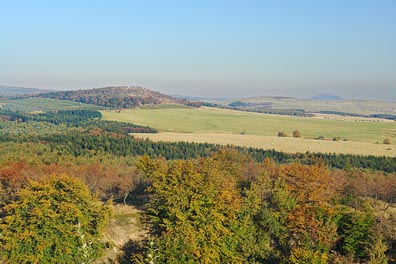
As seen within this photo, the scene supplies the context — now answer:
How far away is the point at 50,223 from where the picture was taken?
43.2 metres

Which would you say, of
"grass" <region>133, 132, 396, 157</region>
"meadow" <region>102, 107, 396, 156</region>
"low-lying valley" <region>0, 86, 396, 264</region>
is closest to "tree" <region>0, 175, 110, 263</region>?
"low-lying valley" <region>0, 86, 396, 264</region>

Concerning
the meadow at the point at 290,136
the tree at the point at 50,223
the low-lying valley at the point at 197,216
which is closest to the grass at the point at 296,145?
the meadow at the point at 290,136

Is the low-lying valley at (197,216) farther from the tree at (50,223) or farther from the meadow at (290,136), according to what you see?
the meadow at (290,136)

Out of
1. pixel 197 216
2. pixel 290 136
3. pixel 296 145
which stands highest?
pixel 197 216

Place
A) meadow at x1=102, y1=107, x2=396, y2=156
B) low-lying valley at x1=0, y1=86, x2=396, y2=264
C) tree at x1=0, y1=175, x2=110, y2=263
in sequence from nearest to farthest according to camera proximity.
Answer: tree at x1=0, y1=175, x2=110, y2=263 → low-lying valley at x1=0, y1=86, x2=396, y2=264 → meadow at x1=102, y1=107, x2=396, y2=156

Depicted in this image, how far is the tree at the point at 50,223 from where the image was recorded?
41.7m

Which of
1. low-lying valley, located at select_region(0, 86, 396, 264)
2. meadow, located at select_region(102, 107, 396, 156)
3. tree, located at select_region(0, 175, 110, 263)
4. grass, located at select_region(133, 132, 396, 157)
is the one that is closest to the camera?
tree, located at select_region(0, 175, 110, 263)

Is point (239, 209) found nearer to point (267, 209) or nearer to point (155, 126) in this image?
point (267, 209)

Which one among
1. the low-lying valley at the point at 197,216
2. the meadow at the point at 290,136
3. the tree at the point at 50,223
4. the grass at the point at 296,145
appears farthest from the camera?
the meadow at the point at 290,136

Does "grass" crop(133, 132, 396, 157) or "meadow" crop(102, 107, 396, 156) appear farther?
"meadow" crop(102, 107, 396, 156)

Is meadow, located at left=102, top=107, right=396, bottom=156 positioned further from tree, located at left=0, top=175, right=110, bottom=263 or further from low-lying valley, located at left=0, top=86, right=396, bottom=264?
tree, located at left=0, top=175, right=110, bottom=263

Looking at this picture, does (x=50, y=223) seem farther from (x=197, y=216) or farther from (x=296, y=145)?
(x=296, y=145)

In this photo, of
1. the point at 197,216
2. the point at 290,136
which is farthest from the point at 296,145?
the point at 197,216

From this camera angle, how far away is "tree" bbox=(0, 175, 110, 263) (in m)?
41.7
